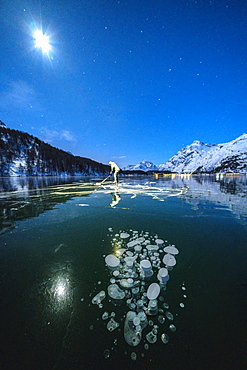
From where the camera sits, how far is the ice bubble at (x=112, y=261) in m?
2.56

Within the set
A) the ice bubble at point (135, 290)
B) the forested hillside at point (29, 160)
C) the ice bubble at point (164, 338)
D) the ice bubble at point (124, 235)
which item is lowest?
the ice bubble at point (164, 338)

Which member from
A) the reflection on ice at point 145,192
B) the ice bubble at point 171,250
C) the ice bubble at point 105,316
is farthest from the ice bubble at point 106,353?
the reflection on ice at point 145,192

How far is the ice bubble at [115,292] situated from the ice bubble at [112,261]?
1.46ft

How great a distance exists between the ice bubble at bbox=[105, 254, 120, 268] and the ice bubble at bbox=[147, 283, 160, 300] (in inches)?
30.4

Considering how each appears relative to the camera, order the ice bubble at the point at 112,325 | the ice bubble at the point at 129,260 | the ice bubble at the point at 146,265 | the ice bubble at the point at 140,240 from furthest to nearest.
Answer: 1. the ice bubble at the point at 140,240
2. the ice bubble at the point at 129,260
3. the ice bubble at the point at 146,265
4. the ice bubble at the point at 112,325

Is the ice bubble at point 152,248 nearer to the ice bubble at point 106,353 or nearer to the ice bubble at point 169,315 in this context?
the ice bubble at point 169,315

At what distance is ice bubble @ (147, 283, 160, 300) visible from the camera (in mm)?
1900

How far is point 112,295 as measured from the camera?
1.95 m

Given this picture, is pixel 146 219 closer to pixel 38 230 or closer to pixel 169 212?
pixel 169 212

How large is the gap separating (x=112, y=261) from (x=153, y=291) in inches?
36.6

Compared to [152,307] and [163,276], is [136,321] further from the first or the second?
[163,276]

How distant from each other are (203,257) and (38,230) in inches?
174

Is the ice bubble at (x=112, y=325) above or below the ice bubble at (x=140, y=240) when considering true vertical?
below

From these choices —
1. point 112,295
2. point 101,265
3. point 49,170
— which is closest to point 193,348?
point 112,295
